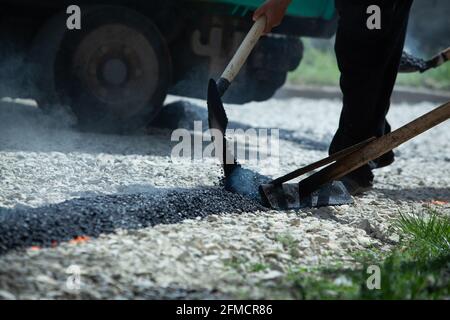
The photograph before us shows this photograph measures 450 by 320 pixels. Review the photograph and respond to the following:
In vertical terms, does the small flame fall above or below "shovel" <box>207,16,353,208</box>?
below

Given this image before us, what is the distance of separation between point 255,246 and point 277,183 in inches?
34.4

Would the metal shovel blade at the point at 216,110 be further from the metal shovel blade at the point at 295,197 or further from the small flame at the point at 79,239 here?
the small flame at the point at 79,239

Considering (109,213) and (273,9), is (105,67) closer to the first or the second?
(273,9)

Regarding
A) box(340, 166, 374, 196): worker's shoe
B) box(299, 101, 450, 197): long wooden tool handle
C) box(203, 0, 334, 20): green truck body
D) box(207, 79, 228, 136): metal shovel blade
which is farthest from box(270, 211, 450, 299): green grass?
box(203, 0, 334, 20): green truck body

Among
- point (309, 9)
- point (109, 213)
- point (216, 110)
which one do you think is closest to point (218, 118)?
point (216, 110)

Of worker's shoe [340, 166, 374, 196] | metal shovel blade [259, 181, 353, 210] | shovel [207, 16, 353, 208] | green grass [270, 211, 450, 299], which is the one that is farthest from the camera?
worker's shoe [340, 166, 374, 196]

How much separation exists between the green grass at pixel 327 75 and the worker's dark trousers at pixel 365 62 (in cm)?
741

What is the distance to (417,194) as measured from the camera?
4.93 metres

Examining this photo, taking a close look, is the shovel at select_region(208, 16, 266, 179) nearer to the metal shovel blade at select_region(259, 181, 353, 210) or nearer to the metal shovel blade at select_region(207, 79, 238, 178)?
the metal shovel blade at select_region(207, 79, 238, 178)

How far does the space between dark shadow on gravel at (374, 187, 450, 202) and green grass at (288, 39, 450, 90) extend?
6898 millimetres

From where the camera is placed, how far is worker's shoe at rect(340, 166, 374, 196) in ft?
14.8

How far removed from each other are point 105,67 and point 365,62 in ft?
8.09

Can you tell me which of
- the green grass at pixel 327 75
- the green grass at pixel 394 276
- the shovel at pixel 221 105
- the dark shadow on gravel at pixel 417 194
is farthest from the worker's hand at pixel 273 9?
the green grass at pixel 327 75

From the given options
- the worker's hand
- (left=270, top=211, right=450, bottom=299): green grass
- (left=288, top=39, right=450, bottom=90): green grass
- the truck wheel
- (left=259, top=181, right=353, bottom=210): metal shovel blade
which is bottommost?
(left=270, top=211, right=450, bottom=299): green grass
